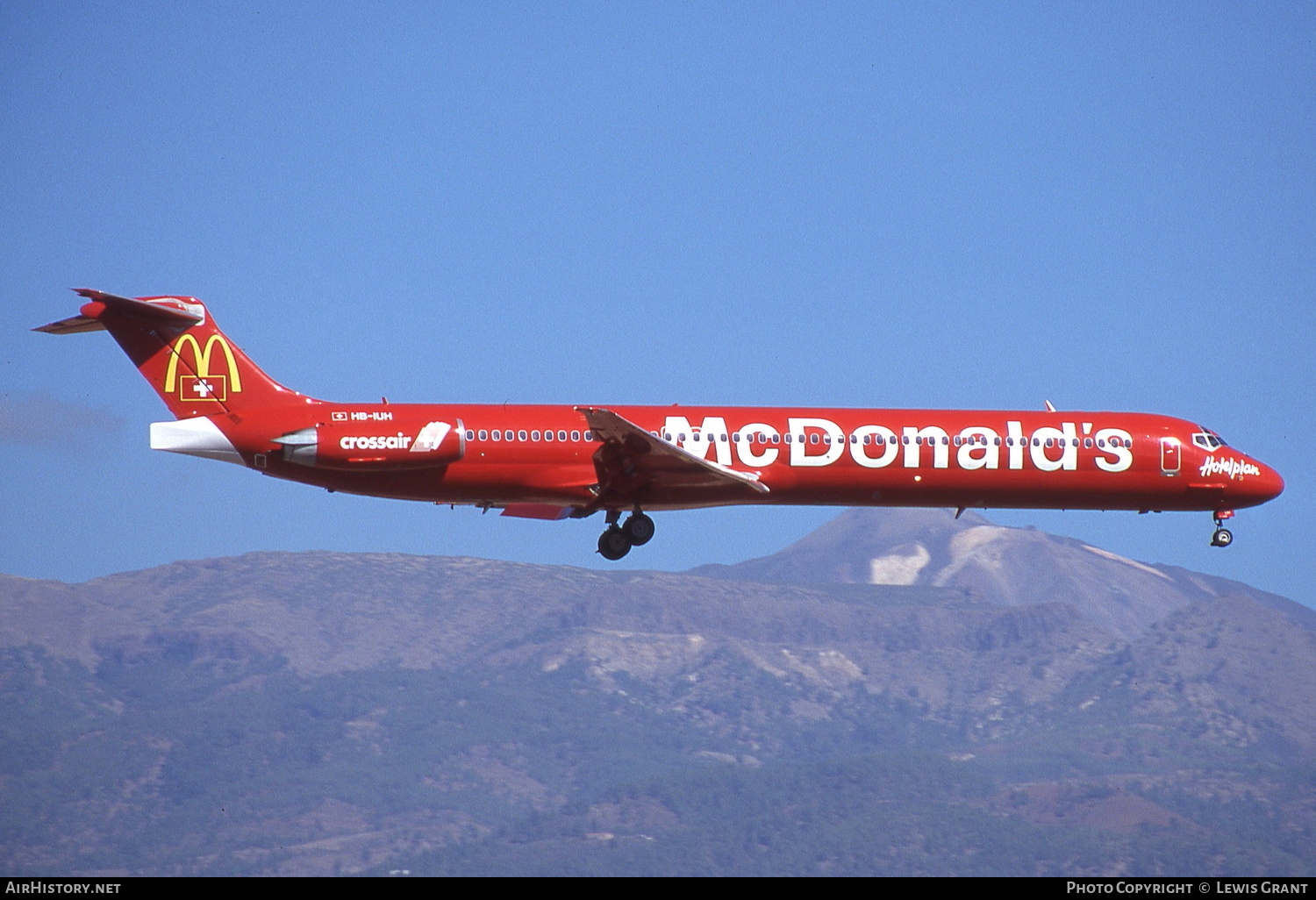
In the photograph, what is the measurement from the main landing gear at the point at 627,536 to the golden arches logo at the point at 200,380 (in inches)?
393

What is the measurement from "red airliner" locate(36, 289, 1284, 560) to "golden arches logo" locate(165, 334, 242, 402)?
0.03 meters

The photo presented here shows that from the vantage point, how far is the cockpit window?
4747cm

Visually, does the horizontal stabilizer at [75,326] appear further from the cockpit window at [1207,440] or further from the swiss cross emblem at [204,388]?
the cockpit window at [1207,440]

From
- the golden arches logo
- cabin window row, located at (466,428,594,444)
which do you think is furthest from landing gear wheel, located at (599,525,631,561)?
the golden arches logo

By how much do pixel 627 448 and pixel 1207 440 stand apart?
16733 mm

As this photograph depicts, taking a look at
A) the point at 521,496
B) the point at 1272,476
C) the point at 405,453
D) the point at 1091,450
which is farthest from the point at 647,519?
the point at 1272,476

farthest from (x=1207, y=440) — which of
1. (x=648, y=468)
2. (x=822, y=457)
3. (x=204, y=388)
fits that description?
(x=204, y=388)

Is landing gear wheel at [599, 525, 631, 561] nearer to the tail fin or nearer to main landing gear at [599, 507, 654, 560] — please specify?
main landing gear at [599, 507, 654, 560]

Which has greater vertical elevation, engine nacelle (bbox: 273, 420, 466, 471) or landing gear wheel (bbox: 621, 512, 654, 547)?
engine nacelle (bbox: 273, 420, 466, 471)

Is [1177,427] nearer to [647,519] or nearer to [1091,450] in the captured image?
[1091,450]
